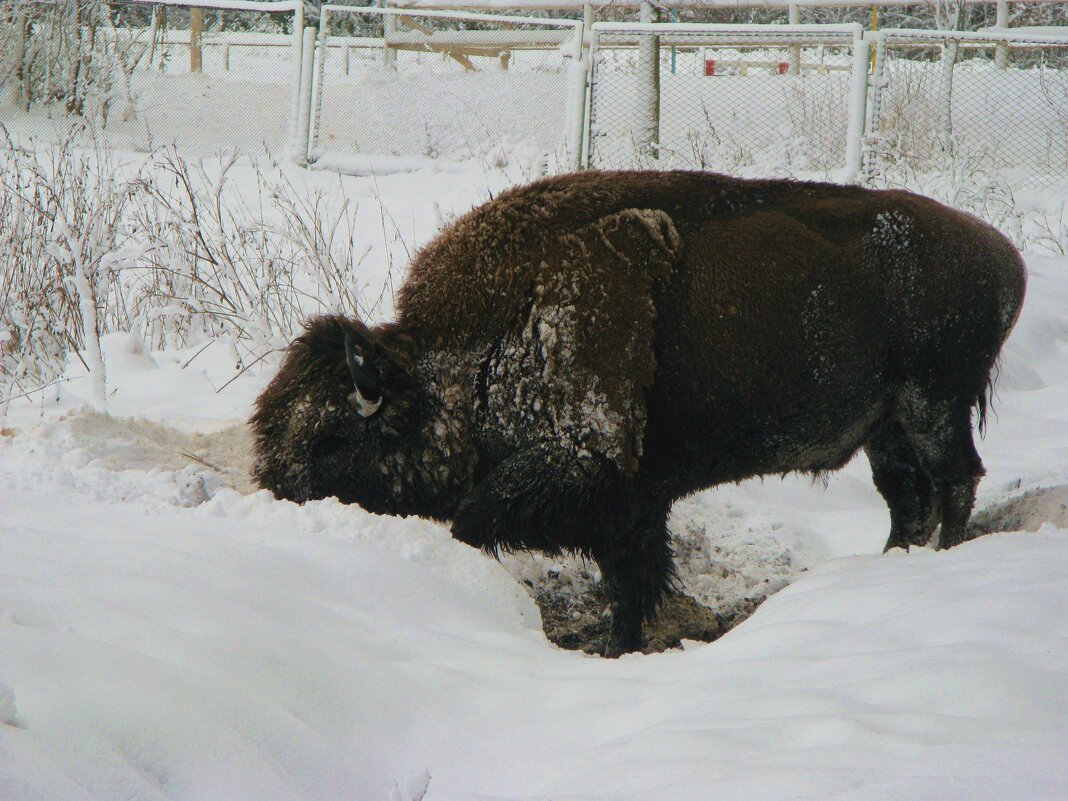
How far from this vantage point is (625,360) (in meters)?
3.39

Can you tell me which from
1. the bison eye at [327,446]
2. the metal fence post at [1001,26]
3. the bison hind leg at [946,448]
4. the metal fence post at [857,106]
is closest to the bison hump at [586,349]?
the bison eye at [327,446]

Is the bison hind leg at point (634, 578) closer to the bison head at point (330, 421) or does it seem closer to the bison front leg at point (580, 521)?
the bison front leg at point (580, 521)

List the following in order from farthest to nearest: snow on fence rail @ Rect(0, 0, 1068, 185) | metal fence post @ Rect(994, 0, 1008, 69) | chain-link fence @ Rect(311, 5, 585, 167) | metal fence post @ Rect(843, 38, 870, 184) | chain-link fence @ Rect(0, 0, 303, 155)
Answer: metal fence post @ Rect(994, 0, 1008, 69) < chain-link fence @ Rect(311, 5, 585, 167) < chain-link fence @ Rect(0, 0, 303, 155) < snow on fence rail @ Rect(0, 0, 1068, 185) < metal fence post @ Rect(843, 38, 870, 184)

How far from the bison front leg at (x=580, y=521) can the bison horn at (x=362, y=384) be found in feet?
1.52

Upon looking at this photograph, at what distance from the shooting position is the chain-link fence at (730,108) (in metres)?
8.95

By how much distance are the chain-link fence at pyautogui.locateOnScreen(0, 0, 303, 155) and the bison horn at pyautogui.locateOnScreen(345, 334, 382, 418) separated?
8551 millimetres

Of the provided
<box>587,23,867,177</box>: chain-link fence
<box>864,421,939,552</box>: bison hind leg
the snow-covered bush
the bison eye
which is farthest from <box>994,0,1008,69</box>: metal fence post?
the bison eye

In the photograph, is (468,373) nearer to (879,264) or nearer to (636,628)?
(636,628)

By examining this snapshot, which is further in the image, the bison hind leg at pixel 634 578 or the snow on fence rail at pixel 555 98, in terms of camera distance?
the snow on fence rail at pixel 555 98

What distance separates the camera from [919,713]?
168 centimetres

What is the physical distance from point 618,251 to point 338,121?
1007 centimetres

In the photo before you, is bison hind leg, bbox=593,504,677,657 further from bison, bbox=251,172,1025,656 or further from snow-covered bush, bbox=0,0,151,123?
snow-covered bush, bbox=0,0,151,123

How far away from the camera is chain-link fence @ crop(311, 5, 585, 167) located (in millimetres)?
12289

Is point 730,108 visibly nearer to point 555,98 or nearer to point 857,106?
point 555,98
